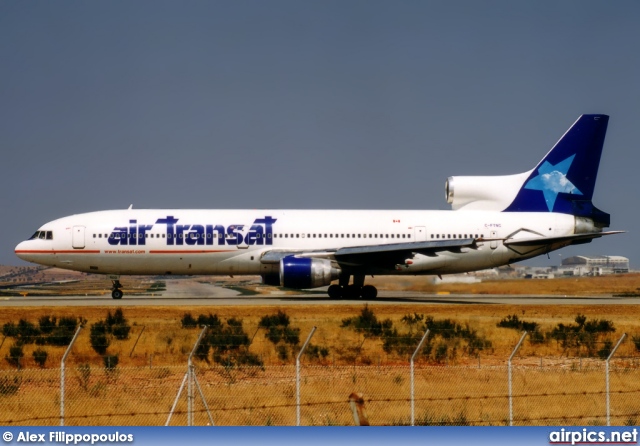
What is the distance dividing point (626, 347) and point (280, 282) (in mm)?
15685

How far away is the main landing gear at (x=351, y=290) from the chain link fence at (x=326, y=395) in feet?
56.2

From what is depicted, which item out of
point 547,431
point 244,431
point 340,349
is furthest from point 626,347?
point 244,431

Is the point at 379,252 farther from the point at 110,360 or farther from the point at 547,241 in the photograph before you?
the point at 110,360

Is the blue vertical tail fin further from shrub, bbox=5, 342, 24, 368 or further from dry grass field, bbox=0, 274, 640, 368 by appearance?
shrub, bbox=5, 342, 24, 368

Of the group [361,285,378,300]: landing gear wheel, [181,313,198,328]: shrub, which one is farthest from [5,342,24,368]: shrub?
[361,285,378,300]: landing gear wheel

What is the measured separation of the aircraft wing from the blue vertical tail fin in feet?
22.6

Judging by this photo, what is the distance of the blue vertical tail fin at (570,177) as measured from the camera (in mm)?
43875

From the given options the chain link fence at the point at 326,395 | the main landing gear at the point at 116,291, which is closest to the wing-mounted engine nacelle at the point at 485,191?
the main landing gear at the point at 116,291

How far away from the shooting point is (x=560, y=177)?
4406 cm

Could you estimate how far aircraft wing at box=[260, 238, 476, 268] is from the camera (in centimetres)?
3812

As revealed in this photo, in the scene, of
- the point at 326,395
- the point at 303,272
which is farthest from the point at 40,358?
the point at 303,272

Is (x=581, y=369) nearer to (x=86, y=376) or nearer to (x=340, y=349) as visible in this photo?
(x=340, y=349)

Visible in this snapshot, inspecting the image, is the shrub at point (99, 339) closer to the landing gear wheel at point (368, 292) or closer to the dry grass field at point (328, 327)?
the dry grass field at point (328, 327)

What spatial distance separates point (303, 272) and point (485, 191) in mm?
11573
